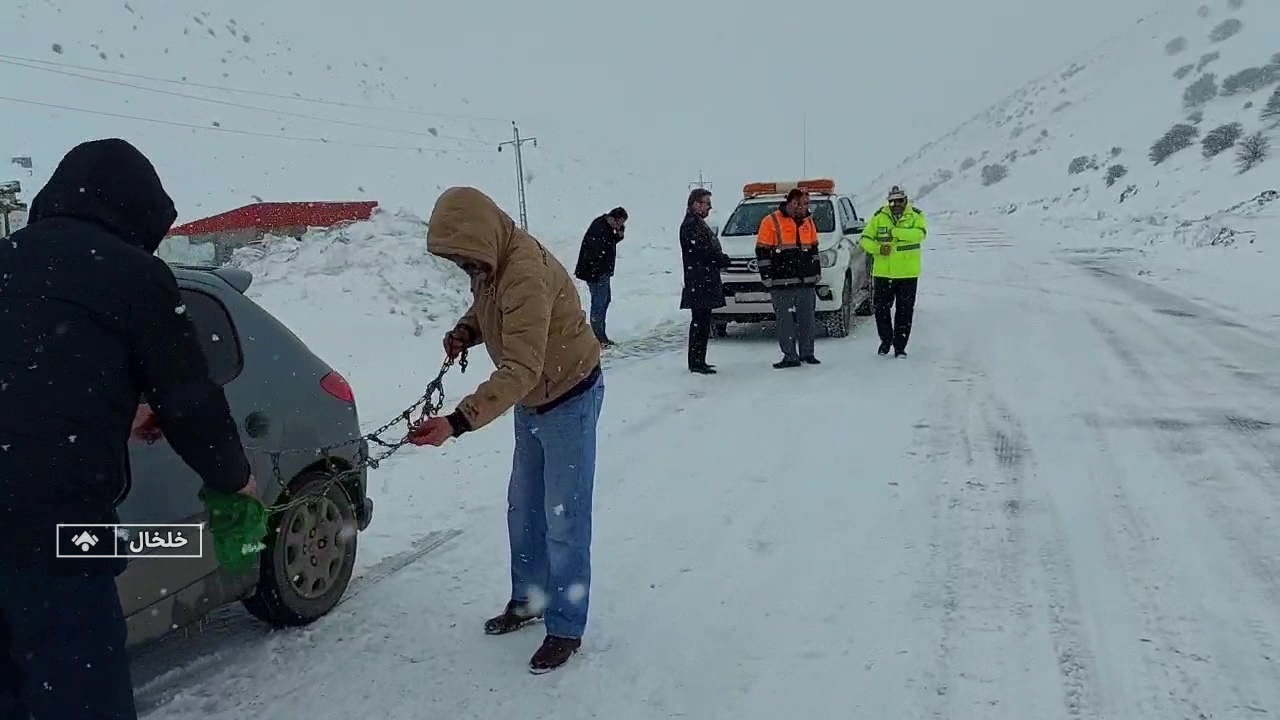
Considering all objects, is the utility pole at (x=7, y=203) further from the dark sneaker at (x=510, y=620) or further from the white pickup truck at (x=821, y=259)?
the white pickup truck at (x=821, y=259)

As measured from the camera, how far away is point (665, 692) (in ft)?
11.7

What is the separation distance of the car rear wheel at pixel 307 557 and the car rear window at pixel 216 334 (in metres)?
0.58

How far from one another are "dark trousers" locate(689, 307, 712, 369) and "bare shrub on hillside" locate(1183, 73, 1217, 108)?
5624 cm

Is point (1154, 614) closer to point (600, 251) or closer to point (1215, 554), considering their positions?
point (1215, 554)

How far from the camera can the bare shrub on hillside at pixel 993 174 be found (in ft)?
197

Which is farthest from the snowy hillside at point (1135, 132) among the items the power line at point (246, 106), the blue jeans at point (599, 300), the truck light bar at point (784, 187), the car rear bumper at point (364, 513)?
the car rear bumper at point (364, 513)

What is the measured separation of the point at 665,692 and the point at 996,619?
1476 millimetres

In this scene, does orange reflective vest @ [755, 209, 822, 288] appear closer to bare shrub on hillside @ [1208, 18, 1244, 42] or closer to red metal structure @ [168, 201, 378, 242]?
red metal structure @ [168, 201, 378, 242]

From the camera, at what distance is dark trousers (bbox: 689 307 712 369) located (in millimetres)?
9609

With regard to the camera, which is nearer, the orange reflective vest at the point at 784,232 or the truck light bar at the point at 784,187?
the orange reflective vest at the point at 784,232

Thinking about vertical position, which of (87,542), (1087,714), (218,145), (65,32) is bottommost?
(1087,714)

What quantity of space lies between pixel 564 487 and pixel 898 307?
6.94 m

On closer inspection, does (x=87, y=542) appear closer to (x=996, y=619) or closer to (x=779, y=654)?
(x=779, y=654)

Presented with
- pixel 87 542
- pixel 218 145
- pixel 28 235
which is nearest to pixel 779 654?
pixel 87 542
